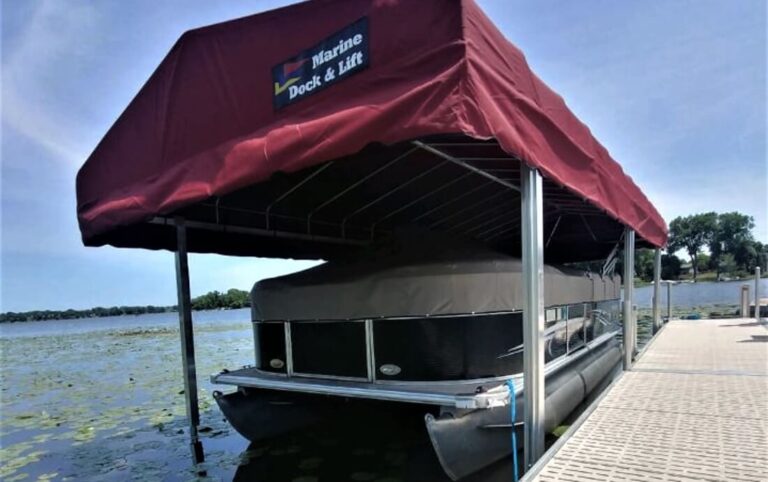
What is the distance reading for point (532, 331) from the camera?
10.2 ft

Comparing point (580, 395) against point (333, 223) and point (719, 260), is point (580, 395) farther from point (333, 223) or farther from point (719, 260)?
point (719, 260)

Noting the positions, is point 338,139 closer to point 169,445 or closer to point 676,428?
point 676,428

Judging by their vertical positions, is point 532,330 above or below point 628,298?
above

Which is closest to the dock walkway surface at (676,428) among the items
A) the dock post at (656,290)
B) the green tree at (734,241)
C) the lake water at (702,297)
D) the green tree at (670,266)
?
the dock post at (656,290)

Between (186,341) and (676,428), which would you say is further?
(186,341)

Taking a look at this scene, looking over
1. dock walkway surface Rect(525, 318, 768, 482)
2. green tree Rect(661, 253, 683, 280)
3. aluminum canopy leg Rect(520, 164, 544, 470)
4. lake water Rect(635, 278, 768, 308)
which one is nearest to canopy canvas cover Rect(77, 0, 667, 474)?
aluminum canopy leg Rect(520, 164, 544, 470)

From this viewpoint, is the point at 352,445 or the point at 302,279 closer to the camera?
the point at 302,279

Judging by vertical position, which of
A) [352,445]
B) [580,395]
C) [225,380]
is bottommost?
[352,445]

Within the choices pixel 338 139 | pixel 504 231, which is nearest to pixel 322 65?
pixel 338 139

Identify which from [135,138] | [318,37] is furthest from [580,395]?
[135,138]

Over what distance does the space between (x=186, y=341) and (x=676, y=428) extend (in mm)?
4404

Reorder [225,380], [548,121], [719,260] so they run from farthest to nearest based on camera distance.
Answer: [719,260] → [225,380] → [548,121]

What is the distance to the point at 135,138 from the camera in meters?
4.52

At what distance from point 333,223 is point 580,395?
3778 mm
